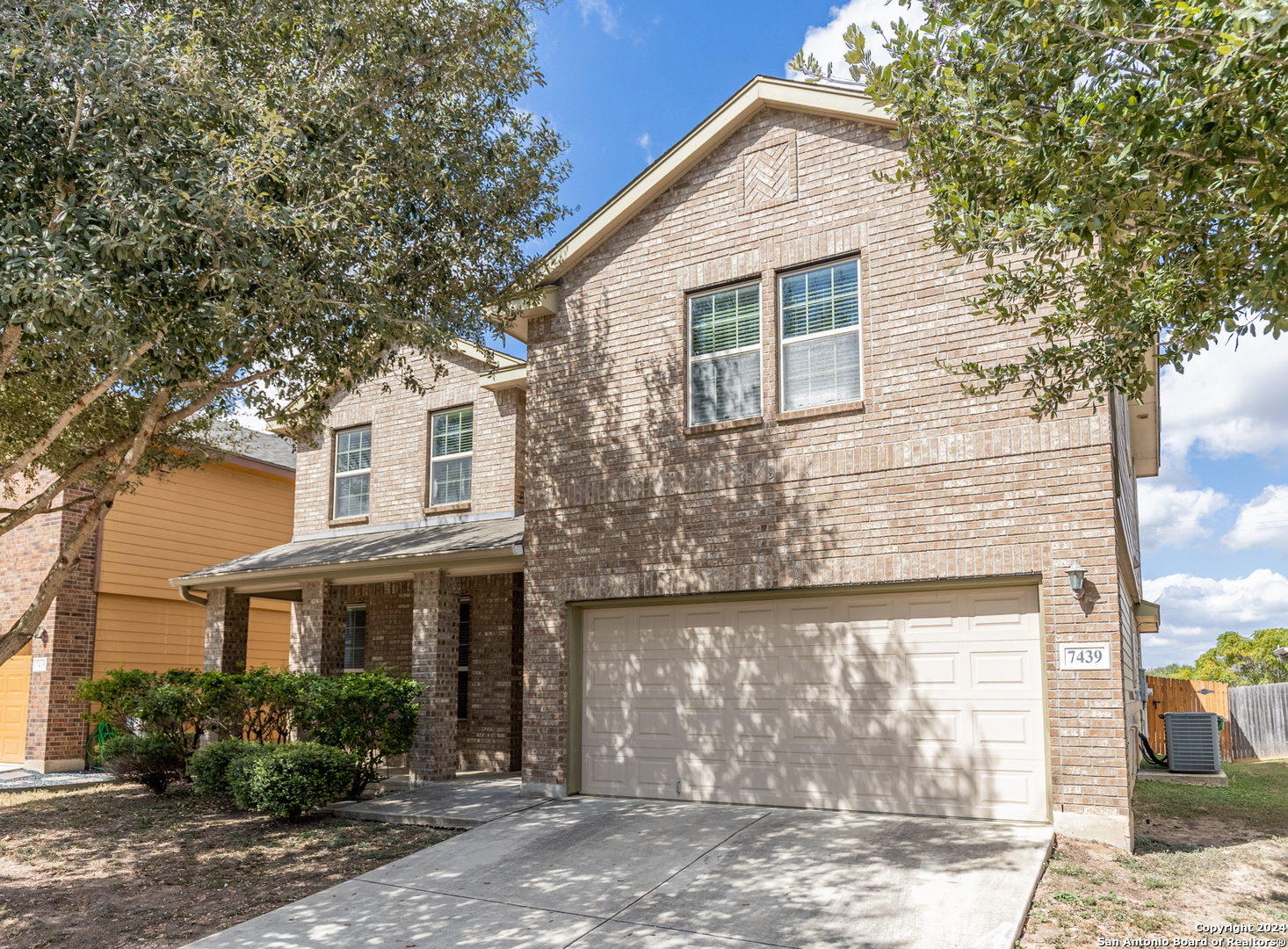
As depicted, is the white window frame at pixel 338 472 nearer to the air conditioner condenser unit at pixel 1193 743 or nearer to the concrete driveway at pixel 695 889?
the concrete driveway at pixel 695 889

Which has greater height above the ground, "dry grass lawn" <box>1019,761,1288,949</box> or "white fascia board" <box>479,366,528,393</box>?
"white fascia board" <box>479,366,528,393</box>

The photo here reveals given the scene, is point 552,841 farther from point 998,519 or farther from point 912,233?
point 912,233

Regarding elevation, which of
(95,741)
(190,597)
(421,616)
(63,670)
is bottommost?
(95,741)

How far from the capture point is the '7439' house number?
26.6 feet

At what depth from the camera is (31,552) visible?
57.9ft

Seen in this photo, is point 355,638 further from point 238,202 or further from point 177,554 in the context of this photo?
point 238,202

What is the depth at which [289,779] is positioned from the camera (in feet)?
34.3

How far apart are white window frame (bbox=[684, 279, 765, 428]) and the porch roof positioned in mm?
3008

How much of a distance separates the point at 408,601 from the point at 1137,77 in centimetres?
1359

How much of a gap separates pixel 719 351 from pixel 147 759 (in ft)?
31.7

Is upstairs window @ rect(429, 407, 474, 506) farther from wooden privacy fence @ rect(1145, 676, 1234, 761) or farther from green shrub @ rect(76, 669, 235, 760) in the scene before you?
wooden privacy fence @ rect(1145, 676, 1234, 761)

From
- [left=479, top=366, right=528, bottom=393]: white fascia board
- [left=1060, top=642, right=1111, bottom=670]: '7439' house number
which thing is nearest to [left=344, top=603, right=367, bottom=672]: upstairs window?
[left=479, top=366, right=528, bottom=393]: white fascia board

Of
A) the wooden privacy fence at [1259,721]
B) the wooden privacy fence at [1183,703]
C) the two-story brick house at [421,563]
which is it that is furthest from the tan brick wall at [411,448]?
the wooden privacy fence at [1259,721]

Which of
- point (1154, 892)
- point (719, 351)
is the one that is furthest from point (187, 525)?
point (1154, 892)
